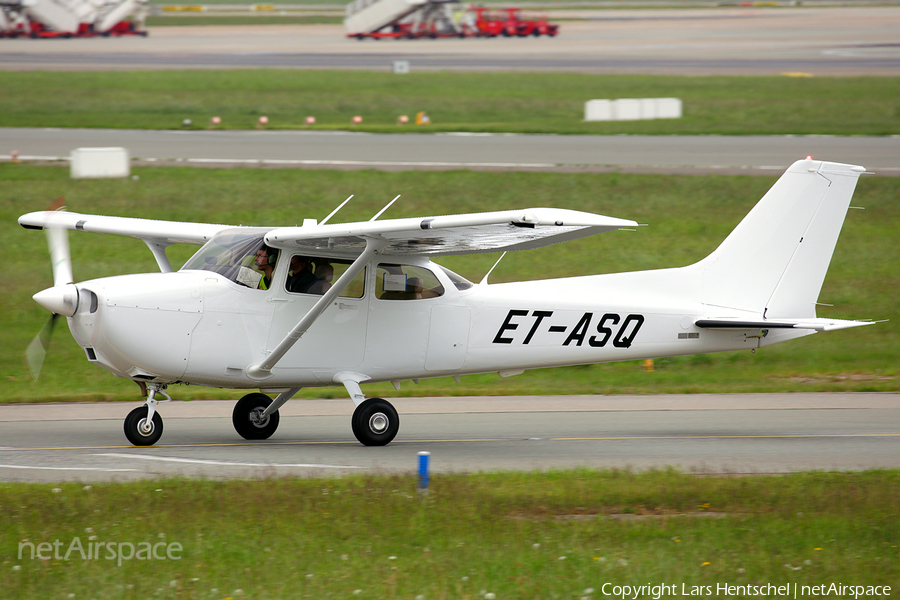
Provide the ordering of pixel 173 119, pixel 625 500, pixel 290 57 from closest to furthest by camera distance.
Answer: pixel 625 500 < pixel 173 119 < pixel 290 57

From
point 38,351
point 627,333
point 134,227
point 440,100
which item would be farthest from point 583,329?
point 440,100

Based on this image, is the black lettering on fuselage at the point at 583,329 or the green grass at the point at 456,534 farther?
the black lettering on fuselage at the point at 583,329

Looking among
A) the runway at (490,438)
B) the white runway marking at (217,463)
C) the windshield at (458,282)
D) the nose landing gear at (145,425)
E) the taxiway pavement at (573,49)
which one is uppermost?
the taxiway pavement at (573,49)

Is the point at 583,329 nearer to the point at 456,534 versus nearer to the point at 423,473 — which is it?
the point at 423,473

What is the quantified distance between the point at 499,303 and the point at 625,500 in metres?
3.97

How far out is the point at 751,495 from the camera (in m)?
9.21

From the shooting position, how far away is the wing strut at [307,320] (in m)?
11.4

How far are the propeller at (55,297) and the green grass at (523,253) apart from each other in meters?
3.62

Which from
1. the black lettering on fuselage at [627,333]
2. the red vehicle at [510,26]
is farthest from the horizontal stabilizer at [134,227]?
the red vehicle at [510,26]

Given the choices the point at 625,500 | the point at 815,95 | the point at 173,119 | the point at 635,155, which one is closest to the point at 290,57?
the point at 173,119

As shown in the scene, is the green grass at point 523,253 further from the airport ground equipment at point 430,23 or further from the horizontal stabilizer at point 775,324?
the airport ground equipment at point 430,23

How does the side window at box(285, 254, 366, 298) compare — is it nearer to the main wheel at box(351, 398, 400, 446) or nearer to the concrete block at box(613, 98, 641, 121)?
the main wheel at box(351, 398, 400, 446)

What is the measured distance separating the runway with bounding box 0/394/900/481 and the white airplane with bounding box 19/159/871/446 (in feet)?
2.35

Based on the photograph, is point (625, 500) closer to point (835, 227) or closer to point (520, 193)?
point (835, 227)
